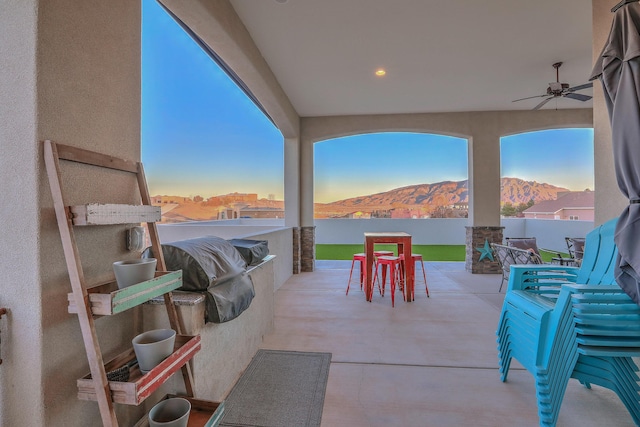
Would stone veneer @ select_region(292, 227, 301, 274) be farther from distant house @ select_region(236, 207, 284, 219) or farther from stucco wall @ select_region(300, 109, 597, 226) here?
distant house @ select_region(236, 207, 284, 219)

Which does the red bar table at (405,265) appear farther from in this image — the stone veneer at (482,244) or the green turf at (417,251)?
the green turf at (417,251)

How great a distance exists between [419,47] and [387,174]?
6.99 metres

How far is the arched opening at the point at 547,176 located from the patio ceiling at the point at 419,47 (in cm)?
461

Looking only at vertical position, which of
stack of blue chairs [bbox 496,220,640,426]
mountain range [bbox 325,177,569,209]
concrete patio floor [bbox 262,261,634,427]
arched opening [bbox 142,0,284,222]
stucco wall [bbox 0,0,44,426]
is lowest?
concrete patio floor [bbox 262,261,634,427]

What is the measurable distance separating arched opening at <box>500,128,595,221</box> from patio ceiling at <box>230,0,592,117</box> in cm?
461

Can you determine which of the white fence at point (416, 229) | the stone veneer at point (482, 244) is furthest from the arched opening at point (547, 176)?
the stone veneer at point (482, 244)

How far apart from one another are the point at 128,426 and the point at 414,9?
12.7 ft

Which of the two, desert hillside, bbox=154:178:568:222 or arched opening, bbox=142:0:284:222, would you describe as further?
desert hillside, bbox=154:178:568:222

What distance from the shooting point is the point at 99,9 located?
1.33 m

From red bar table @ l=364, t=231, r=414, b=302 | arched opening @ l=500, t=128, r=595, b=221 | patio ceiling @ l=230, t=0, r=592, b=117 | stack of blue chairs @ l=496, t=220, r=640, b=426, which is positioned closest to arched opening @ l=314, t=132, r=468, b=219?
arched opening @ l=500, t=128, r=595, b=221

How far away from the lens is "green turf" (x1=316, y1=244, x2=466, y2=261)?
8.97 m

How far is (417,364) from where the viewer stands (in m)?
2.34

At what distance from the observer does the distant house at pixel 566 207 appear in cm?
862

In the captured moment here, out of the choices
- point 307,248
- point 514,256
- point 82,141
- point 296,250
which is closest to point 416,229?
point 307,248
